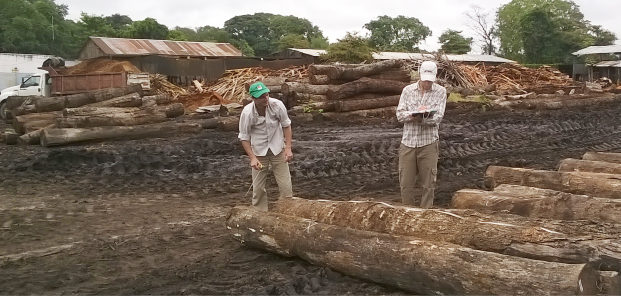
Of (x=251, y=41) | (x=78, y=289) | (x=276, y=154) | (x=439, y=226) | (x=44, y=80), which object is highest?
(x=251, y=41)

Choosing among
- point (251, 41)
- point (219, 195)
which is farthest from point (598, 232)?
point (251, 41)

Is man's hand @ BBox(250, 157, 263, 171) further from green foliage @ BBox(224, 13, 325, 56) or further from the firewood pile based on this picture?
green foliage @ BBox(224, 13, 325, 56)

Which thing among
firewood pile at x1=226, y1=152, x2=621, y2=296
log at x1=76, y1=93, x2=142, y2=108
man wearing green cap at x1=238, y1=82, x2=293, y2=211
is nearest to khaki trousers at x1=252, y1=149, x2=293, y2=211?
man wearing green cap at x1=238, y1=82, x2=293, y2=211

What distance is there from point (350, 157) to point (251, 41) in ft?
174

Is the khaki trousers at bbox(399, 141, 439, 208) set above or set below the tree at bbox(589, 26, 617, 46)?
below

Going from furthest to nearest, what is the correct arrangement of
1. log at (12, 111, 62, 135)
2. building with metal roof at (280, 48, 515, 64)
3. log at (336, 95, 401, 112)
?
building with metal roof at (280, 48, 515, 64), log at (336, 95, 401, 112), log at (12, 111, 62, 135)

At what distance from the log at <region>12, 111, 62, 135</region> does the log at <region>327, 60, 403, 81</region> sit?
8017mm

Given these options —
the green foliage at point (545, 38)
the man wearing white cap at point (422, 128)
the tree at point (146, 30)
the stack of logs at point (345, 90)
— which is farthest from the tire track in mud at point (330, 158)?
the green foliage at point (545, 38)

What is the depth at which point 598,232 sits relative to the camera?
13.3ft

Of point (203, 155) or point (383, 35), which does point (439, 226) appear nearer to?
point (203, 155)

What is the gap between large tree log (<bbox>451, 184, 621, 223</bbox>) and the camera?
16.4 ft

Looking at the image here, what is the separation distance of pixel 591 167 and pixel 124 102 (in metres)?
12.8

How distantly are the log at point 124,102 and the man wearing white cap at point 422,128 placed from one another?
1191 centimetres

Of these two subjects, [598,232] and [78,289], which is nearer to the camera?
[598,232]
